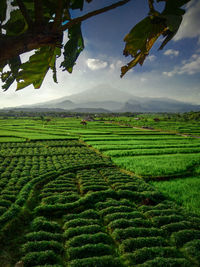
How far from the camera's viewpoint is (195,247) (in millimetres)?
6379

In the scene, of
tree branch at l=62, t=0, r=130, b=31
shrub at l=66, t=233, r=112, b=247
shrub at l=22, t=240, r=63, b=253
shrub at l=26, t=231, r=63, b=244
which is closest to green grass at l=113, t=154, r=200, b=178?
shrub at l=66, t=233, r=112, b=247

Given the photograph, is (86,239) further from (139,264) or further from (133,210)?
(133,210)

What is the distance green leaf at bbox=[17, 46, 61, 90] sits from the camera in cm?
189

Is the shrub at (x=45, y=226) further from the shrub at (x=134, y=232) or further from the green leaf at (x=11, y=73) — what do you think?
the green leaf at (x=11, y=73)

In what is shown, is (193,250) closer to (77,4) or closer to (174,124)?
(77,4)

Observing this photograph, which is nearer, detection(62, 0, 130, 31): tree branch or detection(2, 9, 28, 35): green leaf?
detection(62, 0, 130, 31): tree branch

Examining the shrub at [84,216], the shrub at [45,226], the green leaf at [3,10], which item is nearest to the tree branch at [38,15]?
the green leaf at [3,10]

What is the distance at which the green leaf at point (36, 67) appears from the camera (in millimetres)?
1892

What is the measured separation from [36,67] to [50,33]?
86 cm

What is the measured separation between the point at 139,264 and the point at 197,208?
5804 millimetres

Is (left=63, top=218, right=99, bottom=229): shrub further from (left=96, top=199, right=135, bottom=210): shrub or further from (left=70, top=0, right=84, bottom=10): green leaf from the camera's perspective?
(left=70, top=0, right=84, bottom=10): green leaf

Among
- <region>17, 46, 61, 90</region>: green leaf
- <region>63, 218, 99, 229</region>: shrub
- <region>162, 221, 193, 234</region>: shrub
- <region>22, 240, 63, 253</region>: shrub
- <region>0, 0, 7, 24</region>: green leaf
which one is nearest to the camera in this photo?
<region>0, 0, 7, 24</region>: green leaf

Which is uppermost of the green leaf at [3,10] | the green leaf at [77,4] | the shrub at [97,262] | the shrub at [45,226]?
the green leaf at [77,4]

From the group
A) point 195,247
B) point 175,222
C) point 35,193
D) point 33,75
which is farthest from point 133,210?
point 33,75
